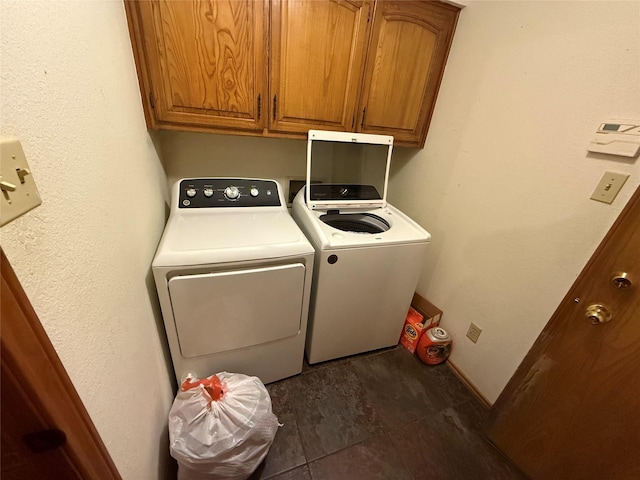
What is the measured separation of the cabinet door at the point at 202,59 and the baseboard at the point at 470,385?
77.6 inches

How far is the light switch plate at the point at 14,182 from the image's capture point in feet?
1.20

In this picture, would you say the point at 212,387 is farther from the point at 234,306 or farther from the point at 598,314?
the point at 598,314

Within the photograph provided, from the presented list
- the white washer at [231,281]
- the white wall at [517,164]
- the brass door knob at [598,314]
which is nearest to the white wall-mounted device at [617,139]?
the white wall at [517,164]

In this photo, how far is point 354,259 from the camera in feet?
4.24

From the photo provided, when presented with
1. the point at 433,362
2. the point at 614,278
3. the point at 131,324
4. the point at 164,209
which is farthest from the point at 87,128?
the point at 433,362

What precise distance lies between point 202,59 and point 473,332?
2.04 metres

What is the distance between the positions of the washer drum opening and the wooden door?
3.11 ft

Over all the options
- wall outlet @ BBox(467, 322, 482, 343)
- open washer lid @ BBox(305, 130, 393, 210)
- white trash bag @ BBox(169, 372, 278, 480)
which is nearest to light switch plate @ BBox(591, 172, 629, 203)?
wall outlet @ BBox(467, 322, 482, 343)

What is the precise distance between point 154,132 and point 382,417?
2.00 meters

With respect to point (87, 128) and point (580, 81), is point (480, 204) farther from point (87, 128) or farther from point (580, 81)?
point (87, 128)

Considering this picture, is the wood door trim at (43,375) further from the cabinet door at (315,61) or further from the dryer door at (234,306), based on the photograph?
the cabinet door at (315,61)

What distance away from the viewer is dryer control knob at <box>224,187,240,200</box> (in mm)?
1428

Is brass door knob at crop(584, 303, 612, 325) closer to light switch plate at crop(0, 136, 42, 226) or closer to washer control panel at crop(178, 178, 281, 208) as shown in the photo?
washer control panel at crop(178, 178, 281, 208)

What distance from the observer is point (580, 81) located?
99 centimetres
